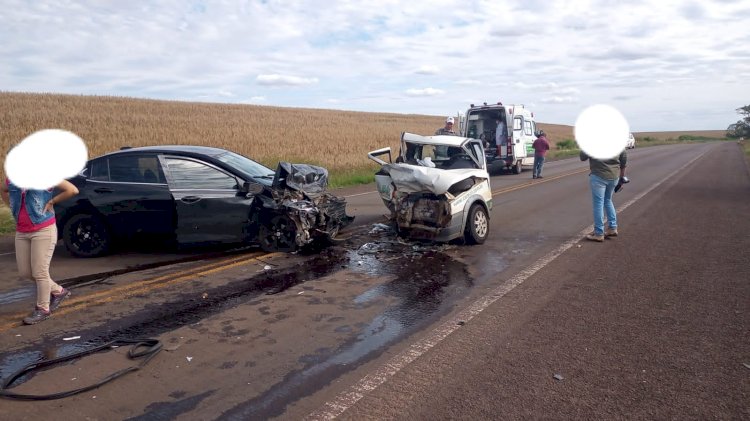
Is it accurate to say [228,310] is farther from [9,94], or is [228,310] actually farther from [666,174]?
[9,94]

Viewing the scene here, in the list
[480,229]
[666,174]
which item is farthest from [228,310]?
[666,174]

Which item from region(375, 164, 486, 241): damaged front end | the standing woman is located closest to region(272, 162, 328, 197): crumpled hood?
region(375, 164, 486, 241): damaged front end

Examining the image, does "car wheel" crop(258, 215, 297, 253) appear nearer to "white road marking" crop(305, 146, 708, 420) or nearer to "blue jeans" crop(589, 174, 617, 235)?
"white road marking" crop(305, 146, 708, 420)

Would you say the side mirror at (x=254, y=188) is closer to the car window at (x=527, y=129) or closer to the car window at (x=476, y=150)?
the car window at (x=476, y=150)

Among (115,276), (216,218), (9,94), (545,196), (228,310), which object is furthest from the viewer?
(9,94)

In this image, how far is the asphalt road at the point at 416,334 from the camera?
3.63m

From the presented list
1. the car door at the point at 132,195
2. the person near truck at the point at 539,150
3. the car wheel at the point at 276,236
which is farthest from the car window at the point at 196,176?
the person near truck at the point at 539,150

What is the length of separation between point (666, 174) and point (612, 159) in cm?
1425

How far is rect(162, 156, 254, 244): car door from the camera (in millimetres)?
7551

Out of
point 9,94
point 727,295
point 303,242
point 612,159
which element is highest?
point 9,94

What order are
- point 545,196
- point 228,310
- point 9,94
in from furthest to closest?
point 9,94 → point 545,196 → point 228,310

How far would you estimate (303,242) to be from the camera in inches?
303

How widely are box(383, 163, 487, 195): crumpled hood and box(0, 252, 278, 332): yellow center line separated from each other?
2.31m

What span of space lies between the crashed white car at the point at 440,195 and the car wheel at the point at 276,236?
5.32 feet
